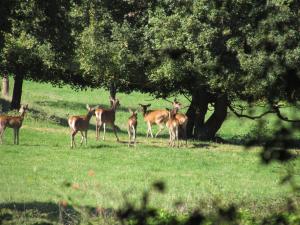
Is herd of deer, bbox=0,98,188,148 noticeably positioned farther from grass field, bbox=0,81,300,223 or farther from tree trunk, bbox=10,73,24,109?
tree trunk, bbox=10,73,24,109

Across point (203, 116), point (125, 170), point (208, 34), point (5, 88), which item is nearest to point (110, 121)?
point (203, 116)

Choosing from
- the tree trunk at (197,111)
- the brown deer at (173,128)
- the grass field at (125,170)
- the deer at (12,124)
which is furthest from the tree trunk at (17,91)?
the deer at (12,124)

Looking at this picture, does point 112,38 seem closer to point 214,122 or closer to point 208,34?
point 208,34

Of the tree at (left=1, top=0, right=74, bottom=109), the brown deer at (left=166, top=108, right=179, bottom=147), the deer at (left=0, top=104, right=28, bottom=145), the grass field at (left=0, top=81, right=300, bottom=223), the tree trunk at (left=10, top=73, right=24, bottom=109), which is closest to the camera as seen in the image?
the grass field at (left=0, top=81, right=300, bottom=223)

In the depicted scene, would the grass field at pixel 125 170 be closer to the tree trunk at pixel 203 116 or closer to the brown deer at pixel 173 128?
the brown deer at pixel 173 128

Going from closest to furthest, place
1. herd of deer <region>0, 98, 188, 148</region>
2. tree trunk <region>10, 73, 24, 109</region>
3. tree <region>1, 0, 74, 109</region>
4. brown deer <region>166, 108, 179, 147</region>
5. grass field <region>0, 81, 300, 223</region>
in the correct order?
grass field <region>0, 81, 300, 223</region> → herd of deer <region>0, 98, 188, 148</region> → brown deer <region>166, 108, 179, 147</region> → tree <region>1, 0, 74, 109</region> → tree trunk <region>10, 73, 24, 109</region>

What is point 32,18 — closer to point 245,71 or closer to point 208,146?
point 245,71

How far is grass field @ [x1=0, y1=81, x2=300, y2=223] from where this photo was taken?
46.4ft

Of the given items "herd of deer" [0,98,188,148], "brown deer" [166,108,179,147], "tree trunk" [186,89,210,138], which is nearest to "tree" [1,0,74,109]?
"herd of deer" [0,98,188,148]

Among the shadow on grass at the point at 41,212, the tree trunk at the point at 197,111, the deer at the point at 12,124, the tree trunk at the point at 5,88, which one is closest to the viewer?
the shadow on grass at the point at 41,212

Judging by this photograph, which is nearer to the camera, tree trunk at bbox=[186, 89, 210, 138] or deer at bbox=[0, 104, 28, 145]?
deer at bbox=[0, 104, 28, 145]

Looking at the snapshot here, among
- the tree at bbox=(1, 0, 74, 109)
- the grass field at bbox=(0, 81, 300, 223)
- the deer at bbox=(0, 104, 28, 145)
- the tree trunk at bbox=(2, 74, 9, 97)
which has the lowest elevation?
the grass field at bbox=(0, 81, 300, 223)

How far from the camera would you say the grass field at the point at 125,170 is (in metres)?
14.1

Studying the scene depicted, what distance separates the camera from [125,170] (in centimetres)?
1964
